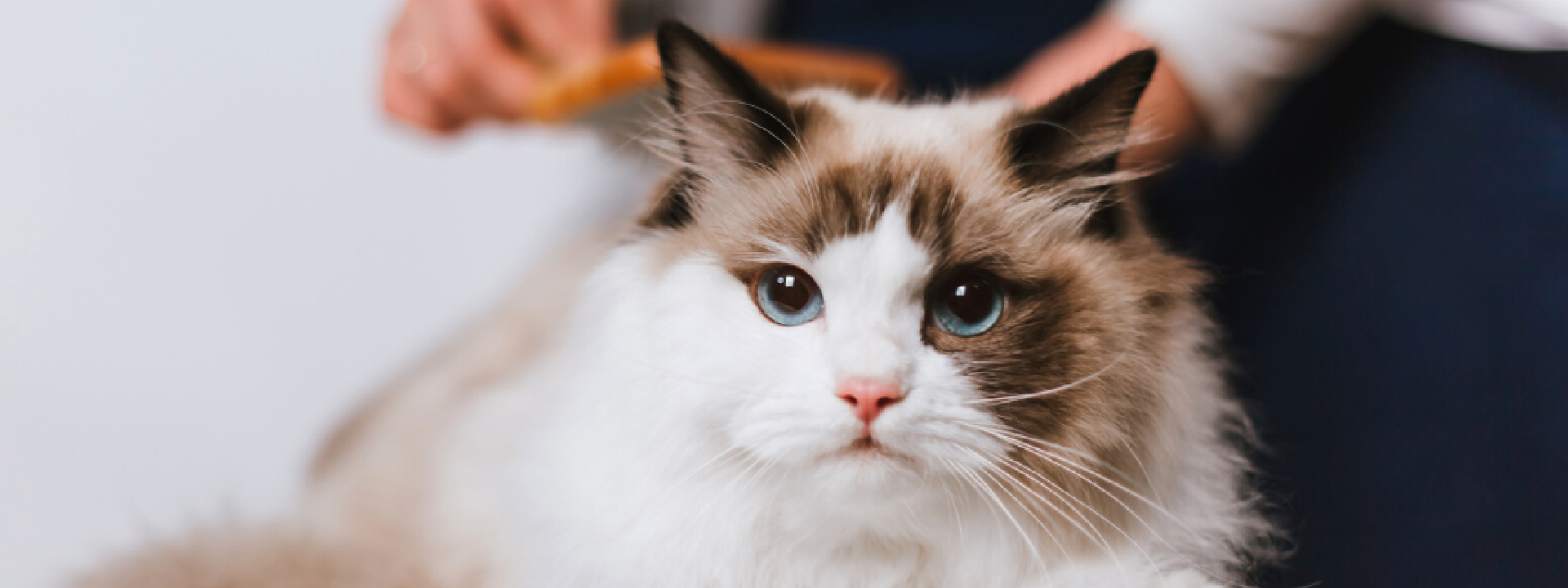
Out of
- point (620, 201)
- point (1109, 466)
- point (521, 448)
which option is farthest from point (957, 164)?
point (620, 201)

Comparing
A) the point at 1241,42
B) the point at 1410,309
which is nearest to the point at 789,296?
the point at 1241,42

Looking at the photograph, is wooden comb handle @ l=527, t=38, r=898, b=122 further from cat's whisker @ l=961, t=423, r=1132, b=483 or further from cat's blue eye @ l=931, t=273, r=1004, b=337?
cat's whisker @ l=961, t=423, r=1132, b=483


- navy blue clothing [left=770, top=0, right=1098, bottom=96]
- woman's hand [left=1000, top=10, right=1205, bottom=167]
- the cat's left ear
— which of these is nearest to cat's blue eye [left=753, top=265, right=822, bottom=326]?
the cat's left ear

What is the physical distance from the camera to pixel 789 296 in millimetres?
710

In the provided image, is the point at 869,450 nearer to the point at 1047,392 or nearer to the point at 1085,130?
the point at 1047,392

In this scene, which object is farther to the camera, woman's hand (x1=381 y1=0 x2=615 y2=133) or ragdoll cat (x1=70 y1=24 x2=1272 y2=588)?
woman's hand (x1=381 y1=0 x2=615 y2=133)

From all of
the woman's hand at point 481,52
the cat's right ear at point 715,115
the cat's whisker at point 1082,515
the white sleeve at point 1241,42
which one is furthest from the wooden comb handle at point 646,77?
the cat's whisker at point 1082,515

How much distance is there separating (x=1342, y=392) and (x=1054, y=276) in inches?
29.7

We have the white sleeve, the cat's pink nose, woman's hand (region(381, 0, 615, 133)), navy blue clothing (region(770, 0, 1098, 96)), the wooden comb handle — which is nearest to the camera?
the cat's pink nose

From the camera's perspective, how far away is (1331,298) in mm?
1243

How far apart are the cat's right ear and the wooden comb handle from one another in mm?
136

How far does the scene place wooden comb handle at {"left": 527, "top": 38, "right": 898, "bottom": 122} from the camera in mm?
966

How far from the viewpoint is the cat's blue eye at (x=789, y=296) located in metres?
0.70

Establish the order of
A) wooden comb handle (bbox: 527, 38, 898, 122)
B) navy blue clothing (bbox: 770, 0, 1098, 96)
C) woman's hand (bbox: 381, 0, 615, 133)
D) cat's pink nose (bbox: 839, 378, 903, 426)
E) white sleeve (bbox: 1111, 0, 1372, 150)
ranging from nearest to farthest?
1. cat's pink nose (bbox: 839, 378, 903, 426)
2. wooden comb handle (bbox: 527, 38, 898, 122)
3. white sleeve (bbox: 1111, 0, 1372, 150)
4. woman's hand (bbox: 381, 0, 615, 133)
5. navy blue clothing (bbox: 770, 0, 1098, 96)
